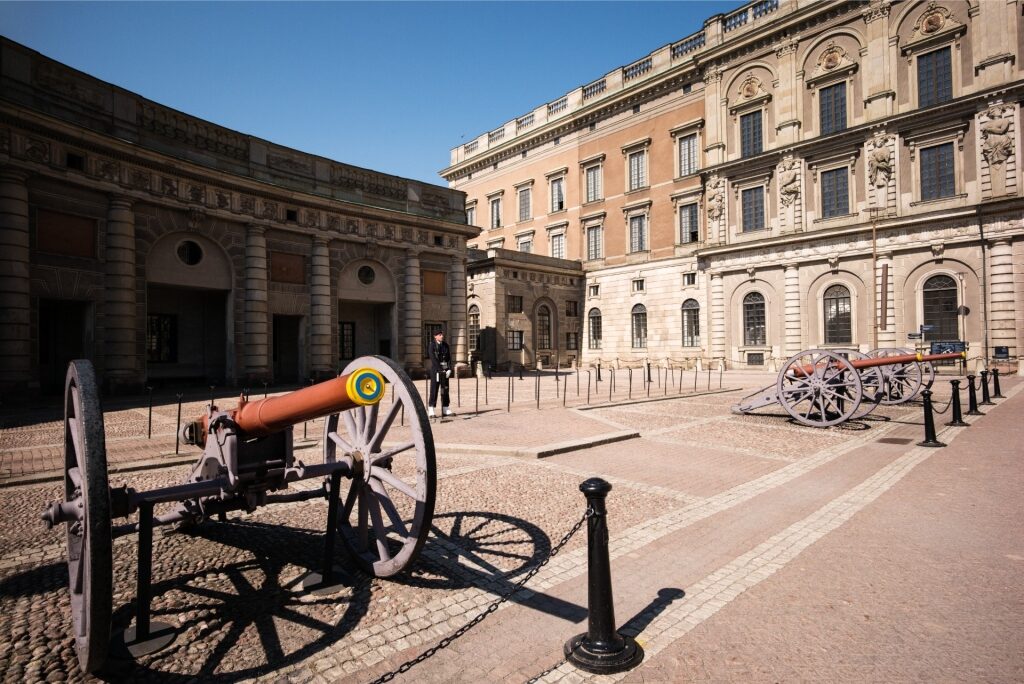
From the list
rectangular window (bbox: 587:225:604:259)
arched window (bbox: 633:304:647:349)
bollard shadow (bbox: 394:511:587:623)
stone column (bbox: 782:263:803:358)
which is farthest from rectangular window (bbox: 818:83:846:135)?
bollard shadow (bbox: 394:511:587:623)

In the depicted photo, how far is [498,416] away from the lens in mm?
11914

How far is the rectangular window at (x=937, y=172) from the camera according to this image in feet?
77.1

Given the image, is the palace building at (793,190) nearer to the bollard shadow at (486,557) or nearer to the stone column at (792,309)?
the stone column at (792,309)

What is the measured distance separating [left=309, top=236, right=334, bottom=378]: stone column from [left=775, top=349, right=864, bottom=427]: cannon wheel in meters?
15.7

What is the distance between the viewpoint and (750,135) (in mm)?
29875

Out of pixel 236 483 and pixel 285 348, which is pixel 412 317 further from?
pixel 236 483

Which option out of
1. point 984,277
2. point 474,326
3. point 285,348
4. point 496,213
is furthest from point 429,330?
point 984,277

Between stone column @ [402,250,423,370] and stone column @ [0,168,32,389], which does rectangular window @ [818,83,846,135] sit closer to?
stone column @ [402,250,423,370]

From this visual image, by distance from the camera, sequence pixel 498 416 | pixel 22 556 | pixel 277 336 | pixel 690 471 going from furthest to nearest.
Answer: pixel 277 336 < pixel 498 416 < pixel 690 471 < pixel 22 556

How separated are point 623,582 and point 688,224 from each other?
32.1 m

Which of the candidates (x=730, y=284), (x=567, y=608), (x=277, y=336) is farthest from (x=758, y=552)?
(x=730, y=284)

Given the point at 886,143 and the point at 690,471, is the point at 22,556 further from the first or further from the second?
the point at 886,143

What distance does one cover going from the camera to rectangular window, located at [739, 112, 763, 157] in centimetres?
2956

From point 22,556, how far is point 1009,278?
30.6 m
